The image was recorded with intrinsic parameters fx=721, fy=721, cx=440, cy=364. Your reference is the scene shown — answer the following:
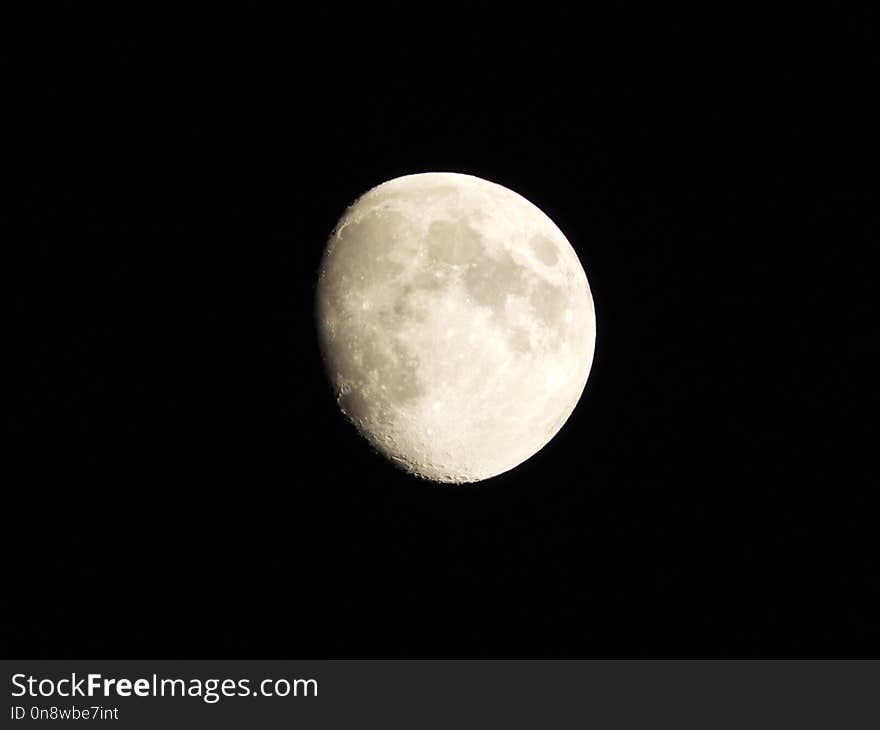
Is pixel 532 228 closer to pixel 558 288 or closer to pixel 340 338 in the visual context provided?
pixel 558 288

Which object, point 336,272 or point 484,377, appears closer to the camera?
point 484,377

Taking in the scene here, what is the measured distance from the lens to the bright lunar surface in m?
3.36

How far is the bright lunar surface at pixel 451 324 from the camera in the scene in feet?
11.0

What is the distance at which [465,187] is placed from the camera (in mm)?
3727

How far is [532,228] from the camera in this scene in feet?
12.1

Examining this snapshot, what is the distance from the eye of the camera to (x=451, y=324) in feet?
10.9

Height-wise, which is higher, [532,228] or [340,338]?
[532,228]

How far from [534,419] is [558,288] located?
67 cm

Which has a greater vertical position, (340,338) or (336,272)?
(336,272)

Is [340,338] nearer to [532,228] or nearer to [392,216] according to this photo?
[392,216]
